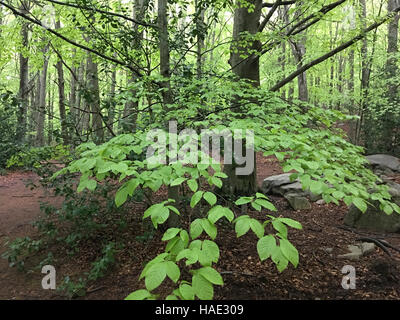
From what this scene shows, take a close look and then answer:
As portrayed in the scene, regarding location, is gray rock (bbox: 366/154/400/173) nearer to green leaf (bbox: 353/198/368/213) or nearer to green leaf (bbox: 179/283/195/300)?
green leaf (bbox: 353/198/368/213)

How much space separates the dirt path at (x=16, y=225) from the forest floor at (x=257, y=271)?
1 cm

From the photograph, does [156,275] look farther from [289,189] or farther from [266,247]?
[289,189]

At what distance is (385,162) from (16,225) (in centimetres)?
1110

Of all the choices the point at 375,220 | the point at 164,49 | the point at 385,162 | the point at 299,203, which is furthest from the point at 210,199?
the point at 385,162

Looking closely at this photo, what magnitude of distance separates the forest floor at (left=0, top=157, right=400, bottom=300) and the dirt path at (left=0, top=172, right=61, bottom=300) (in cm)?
1

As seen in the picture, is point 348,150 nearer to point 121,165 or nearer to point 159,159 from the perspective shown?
point 159,159

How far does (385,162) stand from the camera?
876 centimetres

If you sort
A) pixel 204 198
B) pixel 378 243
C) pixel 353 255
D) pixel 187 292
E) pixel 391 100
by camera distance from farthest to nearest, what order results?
pixel 391 100 → pixel 378 243 → pixel 353 255 → pixel 204 198 → pixel 187 292

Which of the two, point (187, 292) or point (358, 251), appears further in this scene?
point (358, 251)

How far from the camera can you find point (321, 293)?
121 inches

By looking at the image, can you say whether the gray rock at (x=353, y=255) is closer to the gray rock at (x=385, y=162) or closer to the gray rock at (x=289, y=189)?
the gray rock at (x=289, y=189)

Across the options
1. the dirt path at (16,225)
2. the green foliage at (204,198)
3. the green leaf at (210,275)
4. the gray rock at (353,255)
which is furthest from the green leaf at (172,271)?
the gray rock at (353,255)
